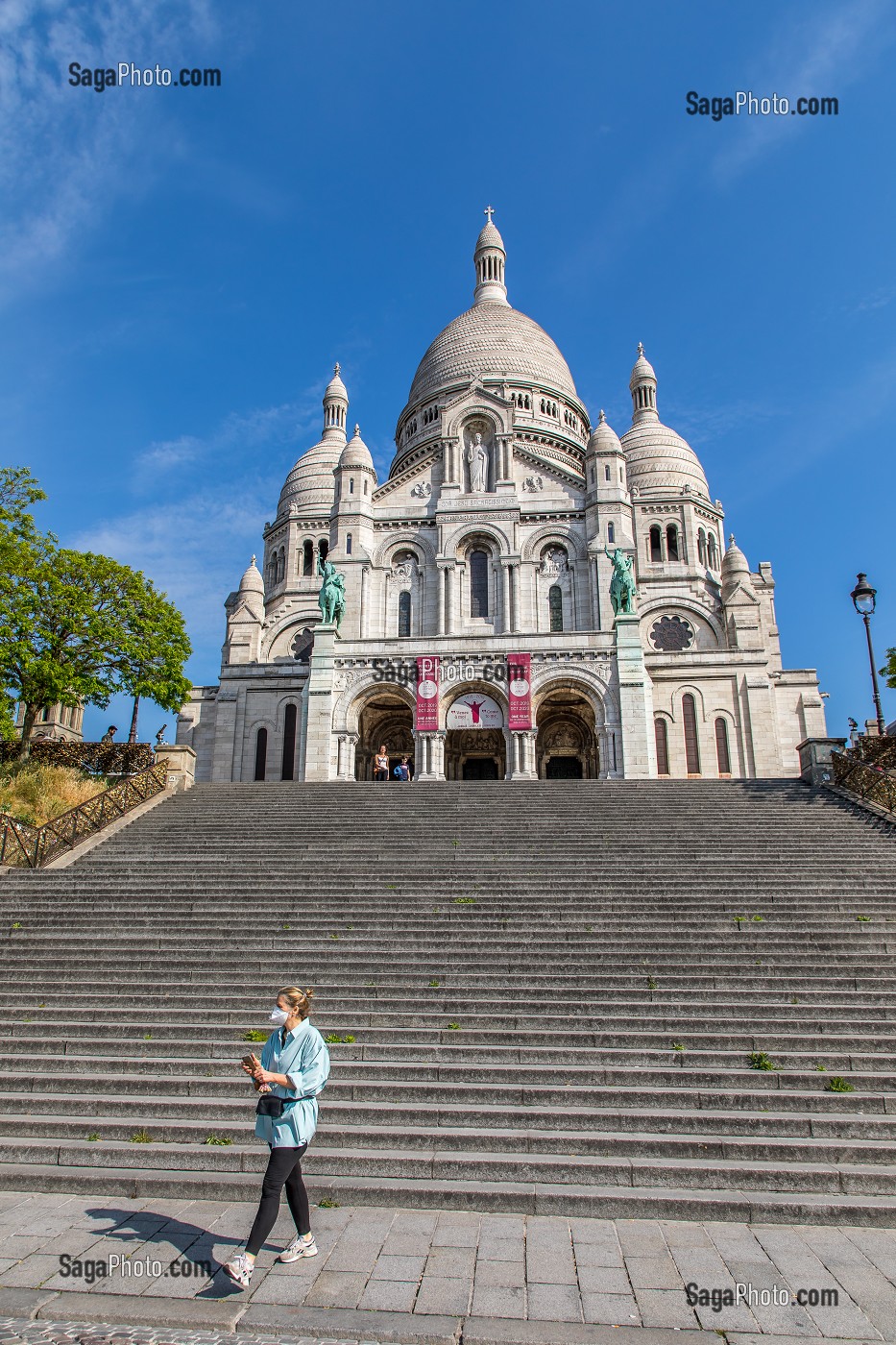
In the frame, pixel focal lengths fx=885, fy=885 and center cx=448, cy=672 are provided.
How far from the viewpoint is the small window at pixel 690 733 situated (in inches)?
1361

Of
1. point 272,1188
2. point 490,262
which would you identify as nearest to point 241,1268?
point 272,1188

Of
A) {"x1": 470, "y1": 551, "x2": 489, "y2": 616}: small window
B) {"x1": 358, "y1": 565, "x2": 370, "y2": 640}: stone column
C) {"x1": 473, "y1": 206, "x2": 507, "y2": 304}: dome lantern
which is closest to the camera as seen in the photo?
{"x1": 358, "y1": 565, "x2": 370, "y2": 640}: stone column

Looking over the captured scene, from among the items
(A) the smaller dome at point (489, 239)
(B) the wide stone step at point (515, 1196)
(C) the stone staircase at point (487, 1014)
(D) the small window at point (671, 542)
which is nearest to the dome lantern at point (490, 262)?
(A) the smaller dome at point (489, 239)

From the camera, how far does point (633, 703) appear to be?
97.4 ft

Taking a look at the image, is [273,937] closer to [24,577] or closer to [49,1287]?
[49,1287]

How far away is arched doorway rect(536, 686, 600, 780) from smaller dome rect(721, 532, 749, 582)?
536 inches

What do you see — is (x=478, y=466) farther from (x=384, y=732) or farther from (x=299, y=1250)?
(x=299, y=1250)

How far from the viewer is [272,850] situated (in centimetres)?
1711

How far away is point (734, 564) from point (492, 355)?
62.7ft

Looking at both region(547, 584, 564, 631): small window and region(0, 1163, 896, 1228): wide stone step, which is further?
region(547, 584, 564, 631): small window

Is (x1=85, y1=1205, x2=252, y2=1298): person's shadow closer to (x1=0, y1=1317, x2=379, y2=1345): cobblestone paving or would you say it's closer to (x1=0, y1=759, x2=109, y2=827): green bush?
(x1=0, y1=1317, x2=379, y2=1345): cobblestone paving

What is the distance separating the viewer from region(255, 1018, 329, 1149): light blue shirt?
546 cm

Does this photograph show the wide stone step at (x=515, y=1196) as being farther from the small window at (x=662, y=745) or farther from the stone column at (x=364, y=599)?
the stone column at (x=364, y=599)

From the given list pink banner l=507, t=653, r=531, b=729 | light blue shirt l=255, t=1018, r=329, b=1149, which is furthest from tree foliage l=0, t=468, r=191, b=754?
light blue shirt l=255, t=1018, r=329, b=1149
